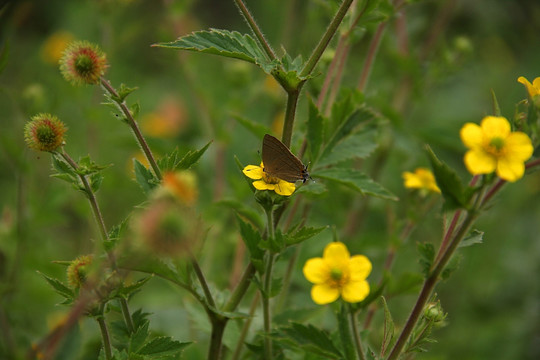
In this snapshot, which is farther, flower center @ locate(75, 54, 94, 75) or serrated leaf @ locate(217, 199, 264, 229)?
serrated leaf @ locate(217, 199, 264, 229)

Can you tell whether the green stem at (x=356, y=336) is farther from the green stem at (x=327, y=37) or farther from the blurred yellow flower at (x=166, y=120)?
the blurred yellow flower at (x=166, y=120)

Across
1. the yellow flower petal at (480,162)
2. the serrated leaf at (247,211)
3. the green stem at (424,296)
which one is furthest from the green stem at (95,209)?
the yellow flower petal at (480,162)

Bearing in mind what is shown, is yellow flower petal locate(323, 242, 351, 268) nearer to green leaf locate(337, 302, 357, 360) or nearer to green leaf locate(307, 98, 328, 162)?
green leaf locate(337, 302, 357, 360)

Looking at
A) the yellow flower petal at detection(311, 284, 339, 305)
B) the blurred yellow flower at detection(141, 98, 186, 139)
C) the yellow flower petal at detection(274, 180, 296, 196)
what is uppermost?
the yellow flower petal at detection(274, 180, 296, 196)

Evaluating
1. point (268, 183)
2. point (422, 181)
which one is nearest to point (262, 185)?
point (268, 183)

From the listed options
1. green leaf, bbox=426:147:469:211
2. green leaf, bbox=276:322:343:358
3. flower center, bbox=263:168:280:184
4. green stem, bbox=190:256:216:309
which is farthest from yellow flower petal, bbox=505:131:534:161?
green stem, bbox=190:256:216:309

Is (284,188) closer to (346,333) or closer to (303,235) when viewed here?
(303,235)

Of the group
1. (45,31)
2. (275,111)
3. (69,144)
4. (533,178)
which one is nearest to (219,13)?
(45,31)
